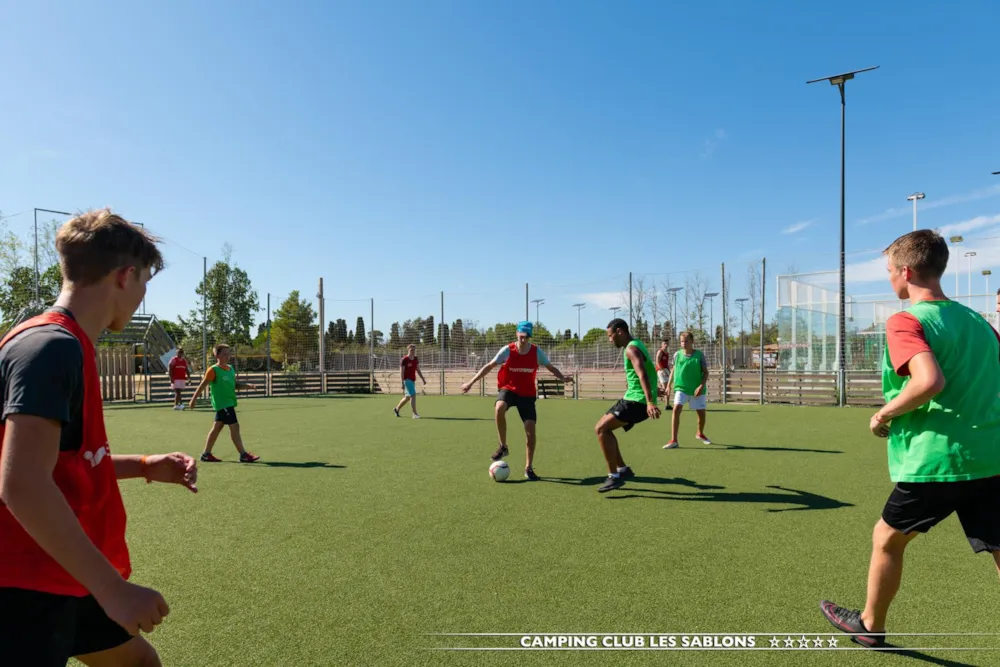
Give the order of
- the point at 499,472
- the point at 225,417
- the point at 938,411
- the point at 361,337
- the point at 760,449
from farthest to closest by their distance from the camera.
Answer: the point at 361,337 < the point at 760,449 < the point at 225,417 < the point at 499,472 < the point at 938,411

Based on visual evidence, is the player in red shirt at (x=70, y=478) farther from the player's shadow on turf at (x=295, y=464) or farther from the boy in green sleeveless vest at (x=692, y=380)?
the boy in green sleeveless vest at (x=692, y=380)

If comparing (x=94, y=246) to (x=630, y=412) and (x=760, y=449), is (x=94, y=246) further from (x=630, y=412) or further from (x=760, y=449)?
(x=760, y=449)

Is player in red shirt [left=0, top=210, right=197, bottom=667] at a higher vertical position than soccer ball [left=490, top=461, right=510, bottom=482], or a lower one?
higher

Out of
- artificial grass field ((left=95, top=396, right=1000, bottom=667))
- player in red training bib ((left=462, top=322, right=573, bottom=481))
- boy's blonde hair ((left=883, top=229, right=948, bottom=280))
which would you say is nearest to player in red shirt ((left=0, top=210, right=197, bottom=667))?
artificial grass field ((left=95, top=396, right=1000, bottom=667))

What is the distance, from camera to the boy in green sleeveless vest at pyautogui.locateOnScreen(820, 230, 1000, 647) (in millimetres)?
2662

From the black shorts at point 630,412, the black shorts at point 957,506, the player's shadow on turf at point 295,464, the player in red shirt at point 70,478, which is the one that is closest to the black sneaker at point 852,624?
A: the black shorts at point 957,506

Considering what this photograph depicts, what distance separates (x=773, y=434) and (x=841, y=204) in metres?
11.0

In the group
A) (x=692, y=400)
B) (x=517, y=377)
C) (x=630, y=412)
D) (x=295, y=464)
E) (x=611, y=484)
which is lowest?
(x=295, y=464)

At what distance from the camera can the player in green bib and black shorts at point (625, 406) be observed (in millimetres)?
6963

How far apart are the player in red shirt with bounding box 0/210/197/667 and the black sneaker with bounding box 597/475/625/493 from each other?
5580 mm

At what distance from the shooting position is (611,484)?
6.93m

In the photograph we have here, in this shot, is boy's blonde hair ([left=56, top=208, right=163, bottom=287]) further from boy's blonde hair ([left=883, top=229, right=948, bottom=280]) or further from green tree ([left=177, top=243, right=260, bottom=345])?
green tree ([left=177, top=243, right=260, bottom=345])

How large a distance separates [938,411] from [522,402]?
19.0 ft

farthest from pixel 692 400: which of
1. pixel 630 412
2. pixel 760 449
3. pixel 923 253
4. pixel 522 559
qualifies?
pixel 923 253
